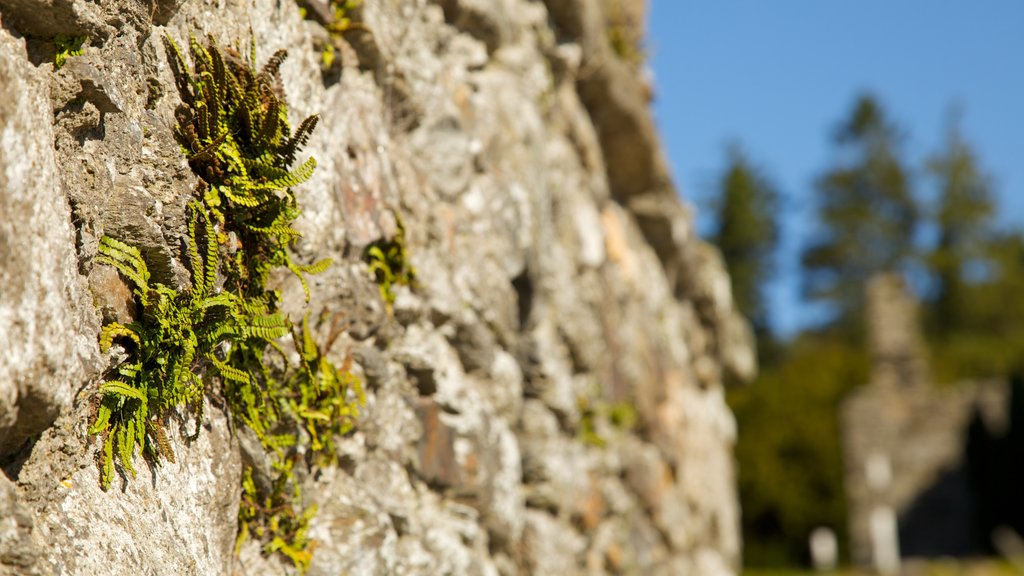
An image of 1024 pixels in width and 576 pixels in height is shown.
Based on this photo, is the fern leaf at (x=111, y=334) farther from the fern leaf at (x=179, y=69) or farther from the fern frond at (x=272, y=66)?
the fern frond at (x=272, y=66)

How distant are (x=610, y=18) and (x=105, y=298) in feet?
11.8

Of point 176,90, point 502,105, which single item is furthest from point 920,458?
point 176,90

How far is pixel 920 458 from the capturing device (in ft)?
73.9

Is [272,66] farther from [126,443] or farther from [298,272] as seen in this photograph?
[126,443]

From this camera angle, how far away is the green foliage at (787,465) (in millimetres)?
22312

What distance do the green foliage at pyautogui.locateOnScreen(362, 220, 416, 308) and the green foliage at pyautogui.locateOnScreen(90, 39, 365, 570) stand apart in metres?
0.32

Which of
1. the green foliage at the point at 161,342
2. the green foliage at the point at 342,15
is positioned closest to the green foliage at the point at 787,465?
the green foliage at the point at 342,15

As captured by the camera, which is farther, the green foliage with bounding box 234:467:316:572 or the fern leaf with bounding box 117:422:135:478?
the green foliage with bounding box 234:467:316:572

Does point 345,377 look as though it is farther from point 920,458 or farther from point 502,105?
point 920,458

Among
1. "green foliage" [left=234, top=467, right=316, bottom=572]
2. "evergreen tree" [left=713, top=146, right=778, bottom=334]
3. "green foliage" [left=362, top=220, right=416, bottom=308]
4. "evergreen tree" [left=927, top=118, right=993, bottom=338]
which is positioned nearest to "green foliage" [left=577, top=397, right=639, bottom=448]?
"green foliage" [left=362, top=220, right=416, bottom=308]

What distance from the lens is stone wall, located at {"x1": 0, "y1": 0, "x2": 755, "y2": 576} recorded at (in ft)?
5.43

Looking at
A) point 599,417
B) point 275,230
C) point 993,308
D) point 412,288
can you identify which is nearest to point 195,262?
point 275,230

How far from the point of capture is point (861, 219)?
43.5 meters

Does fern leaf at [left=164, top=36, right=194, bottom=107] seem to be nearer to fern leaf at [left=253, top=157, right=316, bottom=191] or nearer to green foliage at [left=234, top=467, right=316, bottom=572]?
fern leaf at [left=253, top=157, right=316, bottom=191]
